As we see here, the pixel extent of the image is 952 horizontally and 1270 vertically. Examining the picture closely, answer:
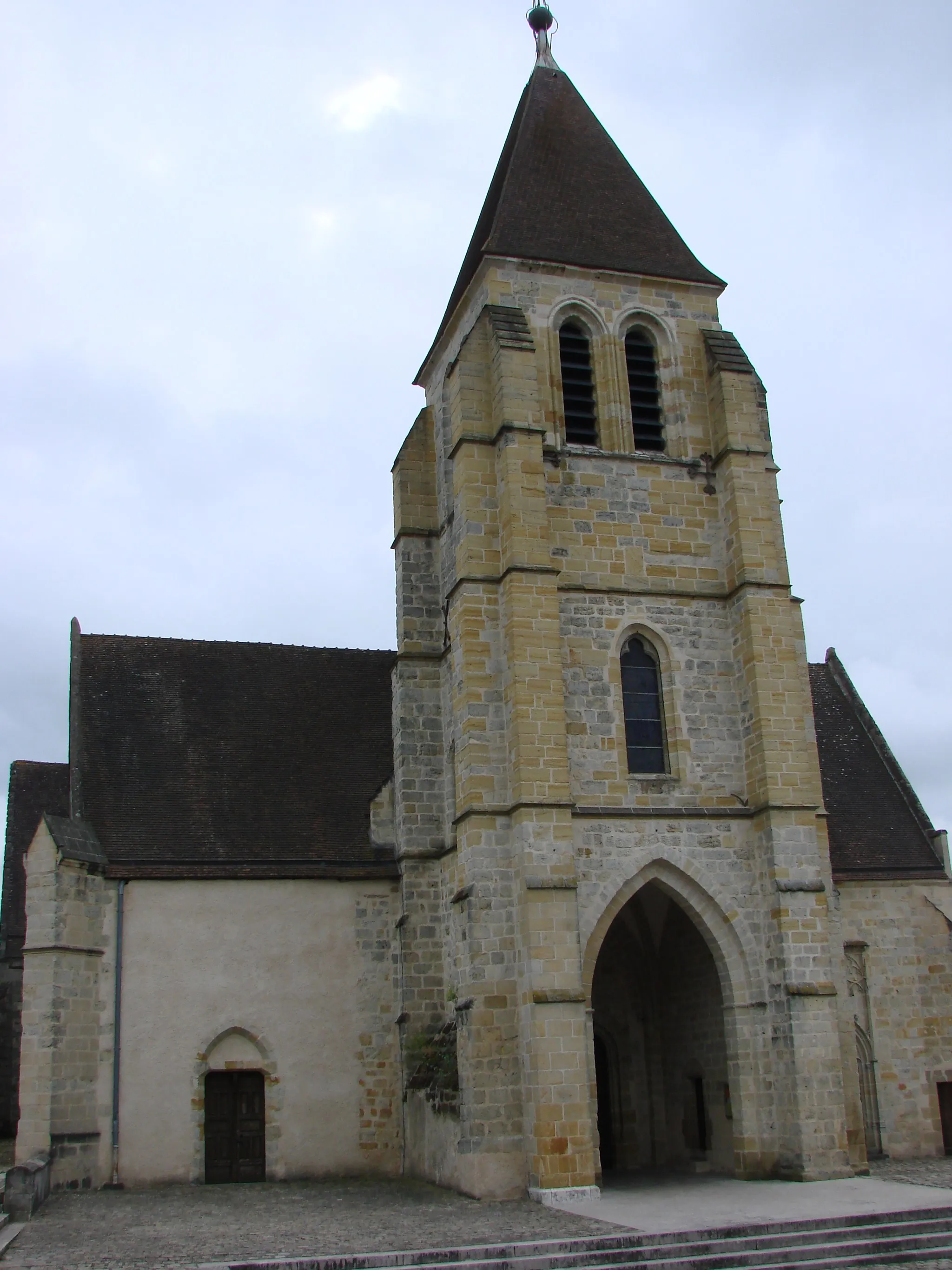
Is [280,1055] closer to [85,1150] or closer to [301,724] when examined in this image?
[85,1150]

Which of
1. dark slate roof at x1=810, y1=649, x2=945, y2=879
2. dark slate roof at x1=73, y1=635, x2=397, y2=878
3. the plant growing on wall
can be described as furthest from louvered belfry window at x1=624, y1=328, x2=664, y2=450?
the plant growing on wall

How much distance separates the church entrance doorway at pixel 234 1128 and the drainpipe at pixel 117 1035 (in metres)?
1.24

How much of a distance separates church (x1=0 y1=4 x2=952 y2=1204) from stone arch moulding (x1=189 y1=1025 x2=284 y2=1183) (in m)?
0.04

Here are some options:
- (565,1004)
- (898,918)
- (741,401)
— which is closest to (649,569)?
(741,401)

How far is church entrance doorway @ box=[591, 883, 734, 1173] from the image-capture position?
17719 mm

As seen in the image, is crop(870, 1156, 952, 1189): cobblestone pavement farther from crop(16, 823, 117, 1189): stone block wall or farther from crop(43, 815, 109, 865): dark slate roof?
crop(43, 815, 109, 865): dark slate roof

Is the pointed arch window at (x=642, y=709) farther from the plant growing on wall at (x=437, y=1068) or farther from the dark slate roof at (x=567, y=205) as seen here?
the dark slate roof at (x=567, y=205)

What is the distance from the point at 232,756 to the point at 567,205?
10.4 meters

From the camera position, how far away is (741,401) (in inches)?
735

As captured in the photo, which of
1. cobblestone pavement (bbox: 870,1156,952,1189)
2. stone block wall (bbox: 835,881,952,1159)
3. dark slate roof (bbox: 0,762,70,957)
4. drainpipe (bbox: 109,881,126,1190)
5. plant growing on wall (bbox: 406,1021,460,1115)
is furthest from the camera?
dark slate roof (bbox: 0,762,70,957)

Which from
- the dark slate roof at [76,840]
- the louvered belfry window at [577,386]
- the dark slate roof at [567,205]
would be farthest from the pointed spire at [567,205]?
the dark slate roof at [76,840]

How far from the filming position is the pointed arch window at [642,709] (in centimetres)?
1742

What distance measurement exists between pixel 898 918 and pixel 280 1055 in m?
10.6

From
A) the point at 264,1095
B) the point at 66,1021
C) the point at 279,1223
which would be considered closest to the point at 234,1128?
the point at 264,1095
